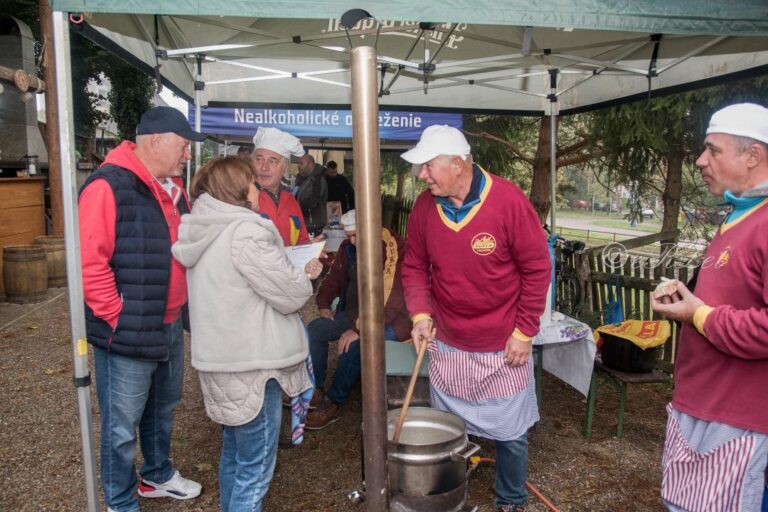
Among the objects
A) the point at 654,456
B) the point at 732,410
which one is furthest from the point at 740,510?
the point at 654,456

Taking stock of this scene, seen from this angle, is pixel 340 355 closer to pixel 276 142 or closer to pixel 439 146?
pixel 276 142

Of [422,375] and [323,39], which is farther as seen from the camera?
[323,39]

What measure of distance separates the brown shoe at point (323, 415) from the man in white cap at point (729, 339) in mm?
2497

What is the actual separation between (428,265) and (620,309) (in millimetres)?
2631

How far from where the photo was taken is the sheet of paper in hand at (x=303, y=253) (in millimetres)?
2781

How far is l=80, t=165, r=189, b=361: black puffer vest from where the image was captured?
242 centimetres

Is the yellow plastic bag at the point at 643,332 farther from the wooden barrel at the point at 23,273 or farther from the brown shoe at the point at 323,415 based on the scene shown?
the wooden barrel at the point at 23,273

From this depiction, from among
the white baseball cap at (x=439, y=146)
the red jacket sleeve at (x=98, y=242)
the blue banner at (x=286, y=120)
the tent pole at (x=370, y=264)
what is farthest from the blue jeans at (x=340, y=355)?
the blue banner at (x=286, y=120)

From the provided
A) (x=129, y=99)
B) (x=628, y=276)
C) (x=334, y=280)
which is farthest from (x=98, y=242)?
(x=129, y=99)

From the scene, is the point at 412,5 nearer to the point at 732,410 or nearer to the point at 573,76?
the point at 732,410

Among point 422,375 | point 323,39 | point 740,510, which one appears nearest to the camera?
point 740,510

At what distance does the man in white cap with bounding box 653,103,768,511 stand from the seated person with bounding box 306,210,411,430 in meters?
2.16

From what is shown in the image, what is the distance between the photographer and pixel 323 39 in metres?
4.78

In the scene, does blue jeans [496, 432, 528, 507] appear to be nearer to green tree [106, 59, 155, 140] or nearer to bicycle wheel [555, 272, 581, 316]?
bicycle wheel [555, 272, 581, 316]
